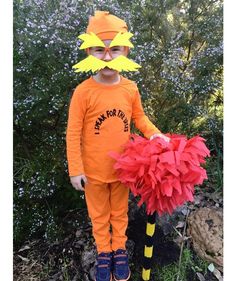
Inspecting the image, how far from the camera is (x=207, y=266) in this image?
7.36 ft

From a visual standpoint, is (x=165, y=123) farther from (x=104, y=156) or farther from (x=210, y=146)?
(x=104, y=156)

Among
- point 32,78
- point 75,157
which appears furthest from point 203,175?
point 32,78

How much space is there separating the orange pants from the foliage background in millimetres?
416

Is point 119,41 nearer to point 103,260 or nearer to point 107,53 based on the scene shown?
point 107,53

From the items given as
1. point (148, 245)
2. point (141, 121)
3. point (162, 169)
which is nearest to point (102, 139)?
point (141, 121)

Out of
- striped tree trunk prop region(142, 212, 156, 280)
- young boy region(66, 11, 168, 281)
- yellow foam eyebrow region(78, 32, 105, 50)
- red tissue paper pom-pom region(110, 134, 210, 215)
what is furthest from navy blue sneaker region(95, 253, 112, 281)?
yellow foam eyebrow region(78, 32, 105, 50)

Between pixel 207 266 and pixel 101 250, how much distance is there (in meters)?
0.65

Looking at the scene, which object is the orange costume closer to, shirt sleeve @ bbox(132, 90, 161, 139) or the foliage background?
shirt sleeve @ bbox(132, 90, 161, 139)

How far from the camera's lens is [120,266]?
208 centimetres

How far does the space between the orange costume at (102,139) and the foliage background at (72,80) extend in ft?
1.34

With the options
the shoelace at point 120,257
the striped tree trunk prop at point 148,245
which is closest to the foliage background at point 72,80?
the shoelace at point 120,257

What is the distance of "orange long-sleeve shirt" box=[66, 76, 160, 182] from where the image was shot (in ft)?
6.07

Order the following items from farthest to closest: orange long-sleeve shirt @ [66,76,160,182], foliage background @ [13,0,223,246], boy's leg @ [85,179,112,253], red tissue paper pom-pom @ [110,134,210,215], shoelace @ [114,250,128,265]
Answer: foliage background @ [13,0,223,246] < shoelace @ [114,250,128,265] < boy's leg @ [85,179,112,253] < orange long-sleeve shirt @ [66,76,160,182] < red tissue paper pom-pom @ [110,134,210,215]

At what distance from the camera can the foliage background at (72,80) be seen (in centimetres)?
222
